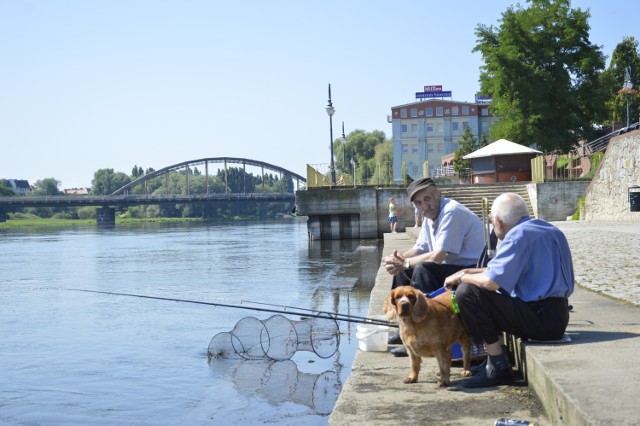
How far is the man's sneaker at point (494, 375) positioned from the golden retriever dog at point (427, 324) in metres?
0.18

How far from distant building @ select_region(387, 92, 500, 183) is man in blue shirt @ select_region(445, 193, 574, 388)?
117 m

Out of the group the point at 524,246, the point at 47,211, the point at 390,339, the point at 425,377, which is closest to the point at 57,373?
the point at 390,339

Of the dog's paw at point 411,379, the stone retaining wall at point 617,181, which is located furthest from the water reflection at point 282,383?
the stone retaining wall at point 617,181

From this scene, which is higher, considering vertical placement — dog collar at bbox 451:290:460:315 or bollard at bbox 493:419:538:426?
dog collar at bbox 451:290:460:315

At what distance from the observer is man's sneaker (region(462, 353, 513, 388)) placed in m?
5.02

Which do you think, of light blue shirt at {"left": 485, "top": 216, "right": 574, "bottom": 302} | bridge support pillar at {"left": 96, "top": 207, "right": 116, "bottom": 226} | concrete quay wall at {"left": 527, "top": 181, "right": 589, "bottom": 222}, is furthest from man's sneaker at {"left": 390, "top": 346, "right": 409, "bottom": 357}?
bridge support pillar at {"left": 96, "top": 207, "right": 116, "bottom": 226}

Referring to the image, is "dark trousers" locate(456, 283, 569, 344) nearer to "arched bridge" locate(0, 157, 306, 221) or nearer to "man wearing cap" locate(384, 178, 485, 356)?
"man wearing cap" locate(384, 178, 485, 356)

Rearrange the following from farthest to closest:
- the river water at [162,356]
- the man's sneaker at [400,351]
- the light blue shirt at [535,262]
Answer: the river water at [162,356] → the man's sneaker at [400,351] → the light blue shirt at [535,262]

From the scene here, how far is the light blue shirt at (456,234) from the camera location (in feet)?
20.6

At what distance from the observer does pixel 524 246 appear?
16.0ft

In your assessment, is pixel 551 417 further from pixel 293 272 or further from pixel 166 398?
pixel 293 272

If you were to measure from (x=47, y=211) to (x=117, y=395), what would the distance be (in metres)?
146

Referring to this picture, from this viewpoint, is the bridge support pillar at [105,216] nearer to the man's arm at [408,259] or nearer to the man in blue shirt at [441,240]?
the man's arm at [408,259]

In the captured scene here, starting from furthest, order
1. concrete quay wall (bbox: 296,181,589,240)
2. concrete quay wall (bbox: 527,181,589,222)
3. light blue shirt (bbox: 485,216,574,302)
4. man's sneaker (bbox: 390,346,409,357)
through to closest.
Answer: concrete quay wall (bbox: 296,181,589,240) < concrete quay wall (bbox: 527,181,589,222) < man's sneaker (bbox: 390,346,409,357) < light blue shirt (bbox: 485,216,574,302)
